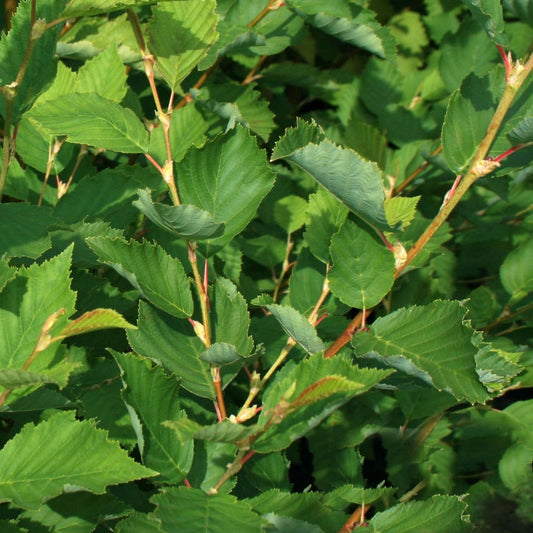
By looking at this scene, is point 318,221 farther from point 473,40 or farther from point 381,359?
point 473,40

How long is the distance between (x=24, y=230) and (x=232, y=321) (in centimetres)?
29

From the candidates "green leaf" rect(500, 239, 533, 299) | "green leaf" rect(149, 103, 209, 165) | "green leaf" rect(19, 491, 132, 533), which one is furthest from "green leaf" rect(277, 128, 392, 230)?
Answer: "green leaf" rect(500, 239, 533, 299)

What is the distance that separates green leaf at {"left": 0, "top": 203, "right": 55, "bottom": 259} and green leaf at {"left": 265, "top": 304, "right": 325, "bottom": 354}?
30cm

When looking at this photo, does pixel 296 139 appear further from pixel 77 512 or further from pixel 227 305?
pixel 77 512

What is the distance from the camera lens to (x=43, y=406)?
807 millimetres

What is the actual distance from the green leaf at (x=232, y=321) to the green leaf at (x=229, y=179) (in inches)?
3.2

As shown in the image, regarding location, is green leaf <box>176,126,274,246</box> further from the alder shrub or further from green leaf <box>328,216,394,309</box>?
green leaf <box>328,216,394,309</box>

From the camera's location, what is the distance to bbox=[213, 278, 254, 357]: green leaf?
34.9 inches

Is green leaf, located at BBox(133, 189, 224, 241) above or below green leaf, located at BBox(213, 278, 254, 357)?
above

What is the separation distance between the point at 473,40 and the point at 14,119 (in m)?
0.98

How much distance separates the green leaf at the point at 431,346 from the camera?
2.59ft

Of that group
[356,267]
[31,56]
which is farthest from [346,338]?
[31,56]

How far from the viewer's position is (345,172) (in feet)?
2.63

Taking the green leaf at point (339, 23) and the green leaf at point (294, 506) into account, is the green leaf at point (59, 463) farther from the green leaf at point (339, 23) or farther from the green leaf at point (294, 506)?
the green leaf at point (339, 23)
